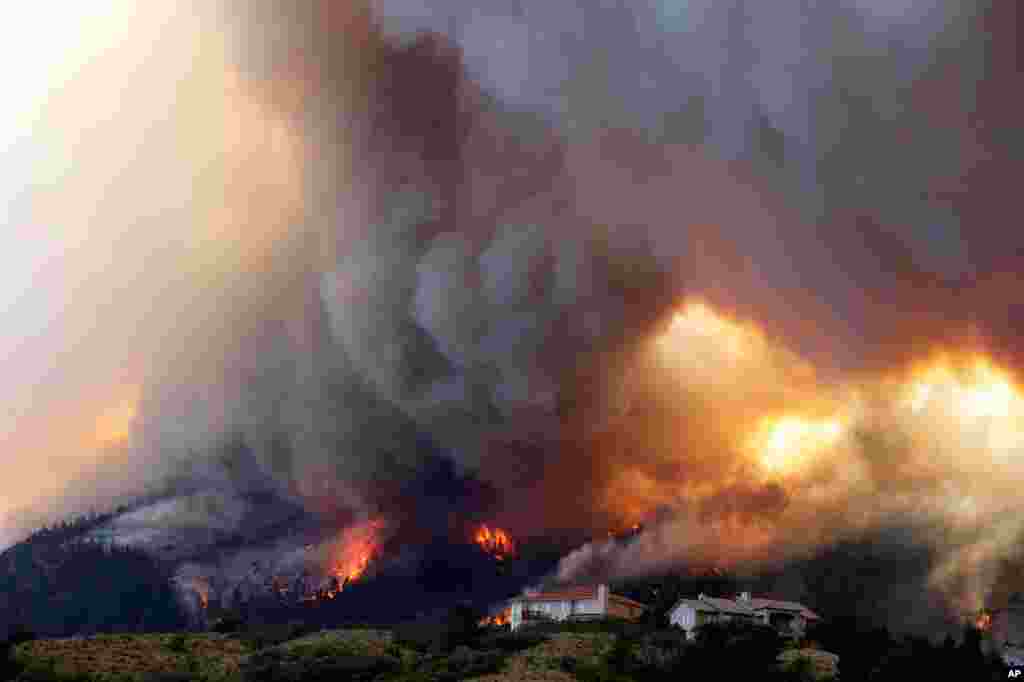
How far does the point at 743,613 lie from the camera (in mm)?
97562

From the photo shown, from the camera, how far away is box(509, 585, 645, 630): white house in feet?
346

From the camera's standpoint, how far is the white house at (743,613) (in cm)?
9431

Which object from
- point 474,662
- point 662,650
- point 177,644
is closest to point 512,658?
point 474,662

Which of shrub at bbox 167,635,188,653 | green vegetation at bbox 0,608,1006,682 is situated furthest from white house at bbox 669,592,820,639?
shrub at bbox 167,635,188,653

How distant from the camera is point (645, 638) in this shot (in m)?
84.4

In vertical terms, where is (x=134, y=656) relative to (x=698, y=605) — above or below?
below

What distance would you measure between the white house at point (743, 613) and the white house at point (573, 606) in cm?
870

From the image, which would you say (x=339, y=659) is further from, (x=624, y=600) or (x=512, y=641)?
(x=624, y=600)

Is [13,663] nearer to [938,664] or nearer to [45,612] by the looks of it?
[938,664]

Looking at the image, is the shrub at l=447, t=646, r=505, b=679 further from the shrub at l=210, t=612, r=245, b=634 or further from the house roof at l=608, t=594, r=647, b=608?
the shrub at l=210, t=612, r=245, b=634

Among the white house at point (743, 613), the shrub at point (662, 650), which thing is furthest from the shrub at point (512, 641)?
the white house at point (743, 613)

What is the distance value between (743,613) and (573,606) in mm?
17591

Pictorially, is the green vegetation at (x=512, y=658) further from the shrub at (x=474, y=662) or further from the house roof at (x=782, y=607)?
the house roof at (x=782, y=607)

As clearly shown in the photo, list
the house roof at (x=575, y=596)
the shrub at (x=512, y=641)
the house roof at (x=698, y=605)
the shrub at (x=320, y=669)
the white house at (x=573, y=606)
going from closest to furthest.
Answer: the shrub at (x=320, y=669) → the shrub at (x=512, y=641) → the house roof at (x=698, y=605) → the white house at (x=573, y=606) → the house roof at (x=575, y=596)
